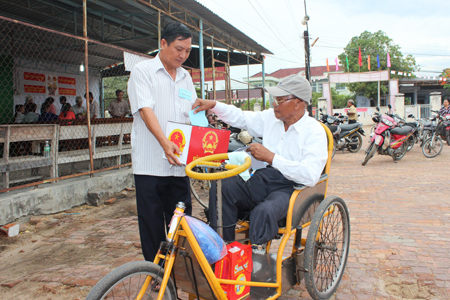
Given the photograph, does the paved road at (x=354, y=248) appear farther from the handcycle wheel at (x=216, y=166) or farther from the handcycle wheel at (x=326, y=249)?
the handcycle wheel at (x=216, y=166)

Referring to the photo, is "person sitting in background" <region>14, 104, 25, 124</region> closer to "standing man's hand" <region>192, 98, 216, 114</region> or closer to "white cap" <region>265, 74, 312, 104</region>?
"standing man's hand" <region>192, 98, 216, 114</region>

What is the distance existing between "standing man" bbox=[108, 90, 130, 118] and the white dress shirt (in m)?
7.18

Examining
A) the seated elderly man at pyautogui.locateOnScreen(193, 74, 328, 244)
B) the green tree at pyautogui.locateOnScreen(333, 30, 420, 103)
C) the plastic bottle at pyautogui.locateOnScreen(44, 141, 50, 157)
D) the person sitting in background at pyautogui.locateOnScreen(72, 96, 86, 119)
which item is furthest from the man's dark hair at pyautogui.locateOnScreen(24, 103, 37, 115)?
the green tree at pyautogui.locateOnScreen(333, 30, 420, 103)

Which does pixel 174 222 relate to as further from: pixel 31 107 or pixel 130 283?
pixel 31 107

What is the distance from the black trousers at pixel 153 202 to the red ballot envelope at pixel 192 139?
1.01 ft

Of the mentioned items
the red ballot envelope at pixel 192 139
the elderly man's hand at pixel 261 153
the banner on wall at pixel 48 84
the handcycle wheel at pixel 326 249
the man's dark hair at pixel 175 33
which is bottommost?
the handcycle wheel at pixel 326 249

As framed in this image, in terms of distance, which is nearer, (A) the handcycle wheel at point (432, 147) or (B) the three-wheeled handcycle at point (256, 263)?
(B) the three-wheeled handcycle at point (256, 263)

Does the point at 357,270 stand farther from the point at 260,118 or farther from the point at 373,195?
the point at 373,195

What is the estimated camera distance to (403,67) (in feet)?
129

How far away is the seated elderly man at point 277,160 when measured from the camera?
2.16 metres

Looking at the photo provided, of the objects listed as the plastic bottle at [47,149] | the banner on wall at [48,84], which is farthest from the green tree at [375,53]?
the plastic bottle at [47,149]

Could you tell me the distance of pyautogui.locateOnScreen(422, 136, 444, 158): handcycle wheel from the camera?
9531 mm

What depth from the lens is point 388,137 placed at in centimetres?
869

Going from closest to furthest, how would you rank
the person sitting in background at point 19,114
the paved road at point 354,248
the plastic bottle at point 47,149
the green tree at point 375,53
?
the paved road at point 354,248 → the plastic bottle at point 47,149 → the person sitting in background at point 19,114 → the green tree at point 375,53
